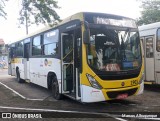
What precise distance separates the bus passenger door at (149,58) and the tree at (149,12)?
17417mm

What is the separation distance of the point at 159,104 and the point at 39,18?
5802 millimetres

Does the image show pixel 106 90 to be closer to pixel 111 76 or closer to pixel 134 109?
pixel 111 76

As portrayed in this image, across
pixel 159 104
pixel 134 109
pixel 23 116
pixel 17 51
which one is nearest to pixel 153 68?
pixel 159 104

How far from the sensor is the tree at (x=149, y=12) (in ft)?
98.8

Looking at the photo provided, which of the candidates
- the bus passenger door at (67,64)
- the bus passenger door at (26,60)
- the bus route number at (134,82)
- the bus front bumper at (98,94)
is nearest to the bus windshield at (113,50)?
the bus route number at (134,82)

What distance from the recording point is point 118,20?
9.48m

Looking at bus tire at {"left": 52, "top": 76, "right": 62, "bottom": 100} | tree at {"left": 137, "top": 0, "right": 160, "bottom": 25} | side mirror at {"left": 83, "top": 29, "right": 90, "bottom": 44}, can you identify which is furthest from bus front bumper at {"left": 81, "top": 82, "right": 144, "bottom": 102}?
tree at {"left": 137, "top": 0, "right": 160, "bottom": 25}

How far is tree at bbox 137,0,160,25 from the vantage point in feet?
98.8

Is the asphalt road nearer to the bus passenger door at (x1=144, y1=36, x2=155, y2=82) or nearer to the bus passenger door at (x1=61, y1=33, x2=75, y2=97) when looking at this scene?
the bus passenger door at (x1=61, y1=33, x2=75, y2=97)

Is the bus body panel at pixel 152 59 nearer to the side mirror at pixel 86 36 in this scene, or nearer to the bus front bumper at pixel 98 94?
the bus front bumper at pixel 98 94

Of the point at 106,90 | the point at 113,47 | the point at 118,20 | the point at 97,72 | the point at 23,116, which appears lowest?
the point at 23,116

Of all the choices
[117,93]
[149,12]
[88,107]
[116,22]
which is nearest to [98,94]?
[117,93]

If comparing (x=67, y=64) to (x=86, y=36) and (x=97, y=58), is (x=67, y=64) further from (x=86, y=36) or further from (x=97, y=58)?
(x=86, y=36)

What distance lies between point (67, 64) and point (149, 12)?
22.4 meters
